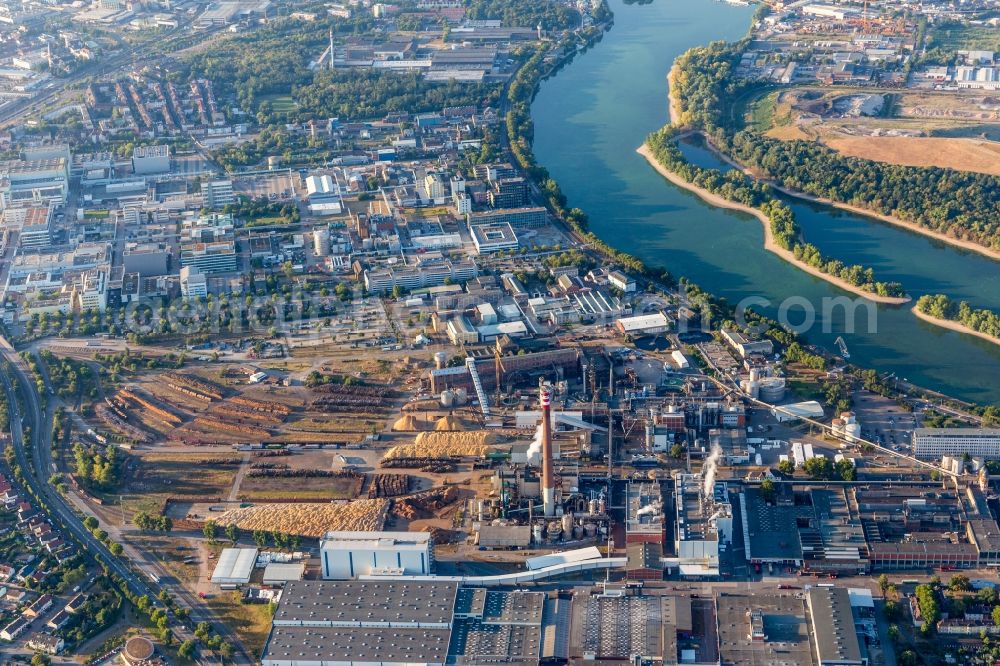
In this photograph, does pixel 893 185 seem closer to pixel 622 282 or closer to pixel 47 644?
pixel 622 282

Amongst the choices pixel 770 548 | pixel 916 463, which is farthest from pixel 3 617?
pixel 916 463

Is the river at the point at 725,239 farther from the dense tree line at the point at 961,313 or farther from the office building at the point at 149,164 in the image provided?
the office building at the point at 149,164

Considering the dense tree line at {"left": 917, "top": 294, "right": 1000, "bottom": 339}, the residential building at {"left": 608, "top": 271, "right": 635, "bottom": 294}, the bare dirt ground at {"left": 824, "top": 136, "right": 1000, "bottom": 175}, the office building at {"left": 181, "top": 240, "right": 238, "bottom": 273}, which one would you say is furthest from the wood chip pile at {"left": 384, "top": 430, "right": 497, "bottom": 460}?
the bare dirt ground at {"left": 824, "top": 136, "right": 1000, "bottom": 175}

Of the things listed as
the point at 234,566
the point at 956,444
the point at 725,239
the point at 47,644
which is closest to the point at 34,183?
the point at 234,566

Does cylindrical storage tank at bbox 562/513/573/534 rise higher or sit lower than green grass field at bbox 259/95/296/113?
lower

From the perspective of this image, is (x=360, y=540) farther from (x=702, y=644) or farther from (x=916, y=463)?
(x=916, y=463)

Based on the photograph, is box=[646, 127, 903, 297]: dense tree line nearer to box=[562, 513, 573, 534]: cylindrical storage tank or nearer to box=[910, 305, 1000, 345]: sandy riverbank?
box=[910, 305, 1000, 345]: sandy riverbank
